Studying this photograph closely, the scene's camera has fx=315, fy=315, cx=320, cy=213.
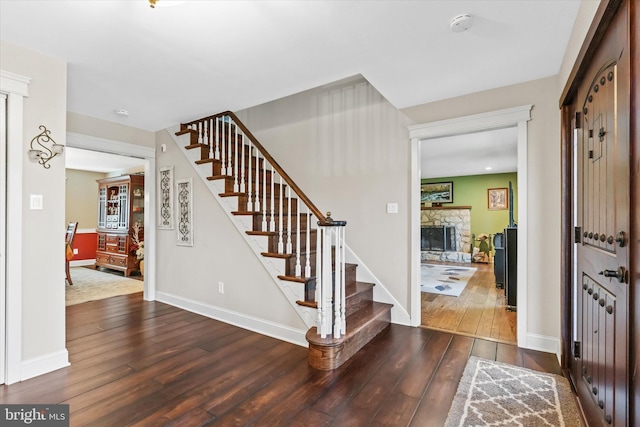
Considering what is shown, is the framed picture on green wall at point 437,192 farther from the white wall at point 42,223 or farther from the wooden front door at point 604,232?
the white wall at point 42,223

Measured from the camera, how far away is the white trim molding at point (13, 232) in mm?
2135

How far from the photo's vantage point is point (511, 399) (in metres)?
1.94

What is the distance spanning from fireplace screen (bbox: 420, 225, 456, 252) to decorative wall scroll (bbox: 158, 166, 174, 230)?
6846mm

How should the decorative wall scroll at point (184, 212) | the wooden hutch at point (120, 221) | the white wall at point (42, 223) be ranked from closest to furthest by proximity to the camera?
the white wall at point (42, 223), the decorative wall scroll at point (184, 212), the wooden hutch at point (120, 221)

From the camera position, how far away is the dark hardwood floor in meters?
1.80

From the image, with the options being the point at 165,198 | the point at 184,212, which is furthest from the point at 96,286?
A: the point at 184,212

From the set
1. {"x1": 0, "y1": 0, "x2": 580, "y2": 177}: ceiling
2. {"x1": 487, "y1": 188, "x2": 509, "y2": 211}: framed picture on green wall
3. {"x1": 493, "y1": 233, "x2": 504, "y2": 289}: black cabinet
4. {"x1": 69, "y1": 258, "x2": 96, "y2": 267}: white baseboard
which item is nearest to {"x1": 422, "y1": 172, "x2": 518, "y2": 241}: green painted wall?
{"x1": 487, "y1": 188, "x2": 509, "y2": 211}: framed picture on green wall

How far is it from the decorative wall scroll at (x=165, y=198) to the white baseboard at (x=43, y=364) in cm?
200

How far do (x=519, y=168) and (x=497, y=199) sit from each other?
19.8 feet

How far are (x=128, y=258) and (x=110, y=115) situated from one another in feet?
11.2

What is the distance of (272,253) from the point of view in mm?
3021

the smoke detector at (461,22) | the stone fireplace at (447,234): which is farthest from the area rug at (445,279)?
the smoke detector at (461,22)

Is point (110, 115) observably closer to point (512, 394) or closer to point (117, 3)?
point (117, 3)

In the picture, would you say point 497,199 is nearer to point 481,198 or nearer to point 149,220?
point 481,198
